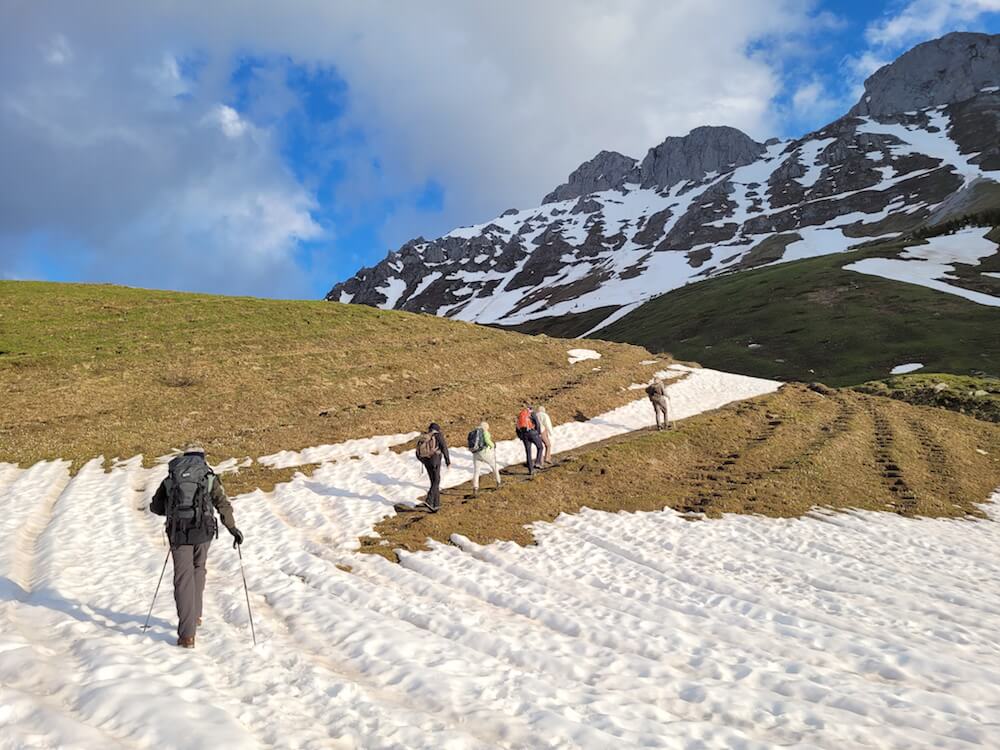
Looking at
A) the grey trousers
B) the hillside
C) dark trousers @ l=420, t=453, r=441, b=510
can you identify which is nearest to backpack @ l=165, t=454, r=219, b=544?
the grey trousers

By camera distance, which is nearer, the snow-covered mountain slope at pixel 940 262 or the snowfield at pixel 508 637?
the snowfield at pixel 508 637

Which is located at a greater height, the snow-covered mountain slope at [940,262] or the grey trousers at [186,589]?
the snow-covered mountain slope at [940,262]

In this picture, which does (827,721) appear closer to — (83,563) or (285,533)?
(285,533)

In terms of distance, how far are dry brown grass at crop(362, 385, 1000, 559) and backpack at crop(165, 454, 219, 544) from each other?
19.5 ft

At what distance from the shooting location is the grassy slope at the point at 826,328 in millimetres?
59375

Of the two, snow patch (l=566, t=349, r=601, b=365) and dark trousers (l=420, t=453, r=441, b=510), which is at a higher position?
snow patch (l=566, t=349, r=601, b=365)

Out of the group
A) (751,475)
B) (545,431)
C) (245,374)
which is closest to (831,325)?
(751,475)

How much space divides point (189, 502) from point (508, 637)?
5923 mm

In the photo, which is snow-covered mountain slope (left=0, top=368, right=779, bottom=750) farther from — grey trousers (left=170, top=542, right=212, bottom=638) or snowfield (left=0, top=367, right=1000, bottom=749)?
grey trousers (left=170, top=542, right=212, bottom=638)

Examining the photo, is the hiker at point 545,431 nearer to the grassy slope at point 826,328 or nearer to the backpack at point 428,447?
the backpack at point 428,447

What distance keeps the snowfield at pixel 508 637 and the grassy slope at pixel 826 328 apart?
4710 cm

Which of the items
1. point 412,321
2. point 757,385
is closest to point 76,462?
point 412,321

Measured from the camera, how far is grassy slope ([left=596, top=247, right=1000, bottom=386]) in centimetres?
5938

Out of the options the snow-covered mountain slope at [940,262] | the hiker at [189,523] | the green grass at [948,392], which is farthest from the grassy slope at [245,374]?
the snow-covered mountain slope at [940,262]
